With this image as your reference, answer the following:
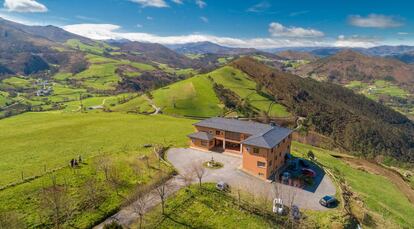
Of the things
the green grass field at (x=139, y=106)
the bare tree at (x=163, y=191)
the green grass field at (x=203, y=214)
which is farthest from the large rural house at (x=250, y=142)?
the green grass field at (x=139, y=106)

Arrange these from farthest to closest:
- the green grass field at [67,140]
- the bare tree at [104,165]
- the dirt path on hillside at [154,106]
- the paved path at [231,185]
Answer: the dirt path on hillside at [154,106] < the green grass field at [67,140] < the bare tree at [104,165] < the paved path at [231,185]

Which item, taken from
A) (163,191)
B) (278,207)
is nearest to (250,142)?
(278,207)

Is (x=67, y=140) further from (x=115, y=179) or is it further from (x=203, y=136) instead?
(x=203, y=136)

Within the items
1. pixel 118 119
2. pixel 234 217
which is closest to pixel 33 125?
pixel 118 119

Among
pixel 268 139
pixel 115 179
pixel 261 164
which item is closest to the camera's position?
pixel 115 179

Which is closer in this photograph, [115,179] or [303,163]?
[115,179]

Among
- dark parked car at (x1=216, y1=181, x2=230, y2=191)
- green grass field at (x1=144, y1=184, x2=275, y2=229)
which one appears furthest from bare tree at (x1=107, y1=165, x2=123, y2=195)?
dark parked car at (x1=216, y1=181, x2=230, y2=191)

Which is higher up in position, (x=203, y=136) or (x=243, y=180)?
(x=203, y=136)

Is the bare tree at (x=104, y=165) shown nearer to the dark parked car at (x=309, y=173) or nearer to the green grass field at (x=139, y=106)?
the dark parked car at (x=309, y=173)
